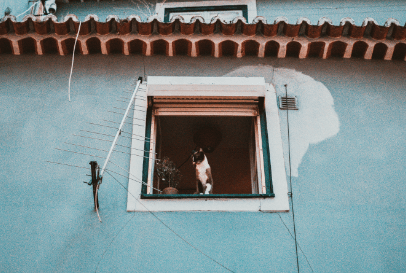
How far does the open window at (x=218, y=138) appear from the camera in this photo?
17.2 ft

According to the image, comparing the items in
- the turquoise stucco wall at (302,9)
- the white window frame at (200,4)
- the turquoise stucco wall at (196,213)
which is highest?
the white window frame at (200,4)

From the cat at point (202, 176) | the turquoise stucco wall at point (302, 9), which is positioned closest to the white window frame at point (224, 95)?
the cat at point (202, 176)

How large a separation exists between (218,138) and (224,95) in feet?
4.06

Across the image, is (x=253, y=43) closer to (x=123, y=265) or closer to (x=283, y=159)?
(x=283, y=159)

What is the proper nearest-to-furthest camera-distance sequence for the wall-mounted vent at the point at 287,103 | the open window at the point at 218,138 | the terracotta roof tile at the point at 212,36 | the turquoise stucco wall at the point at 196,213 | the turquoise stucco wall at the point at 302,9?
the turquoise stucco wall at the point at 196,213 < the open window at the point at 218,138 < the wall-mounted vent at the point at 287,103 < the terracotta roof tile at the point at 212,36 < the turquoise stucco wall at the point at 302,9

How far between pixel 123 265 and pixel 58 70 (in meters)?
2.92

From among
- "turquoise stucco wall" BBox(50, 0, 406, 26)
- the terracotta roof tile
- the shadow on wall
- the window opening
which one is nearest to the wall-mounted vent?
the shadow on wall

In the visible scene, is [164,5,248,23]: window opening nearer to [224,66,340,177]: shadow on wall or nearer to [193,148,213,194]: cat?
[224,66,340,177]: shadow on wall

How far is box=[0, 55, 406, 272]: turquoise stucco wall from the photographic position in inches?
173

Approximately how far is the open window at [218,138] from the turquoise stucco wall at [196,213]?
0.31 metres

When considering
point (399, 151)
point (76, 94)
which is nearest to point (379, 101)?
point (399, 151)

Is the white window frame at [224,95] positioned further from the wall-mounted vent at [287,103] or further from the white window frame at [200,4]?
the white window frame at [200,4]

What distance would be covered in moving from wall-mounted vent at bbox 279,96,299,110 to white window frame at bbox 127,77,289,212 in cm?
8

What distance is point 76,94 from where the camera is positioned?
578 centimetres
